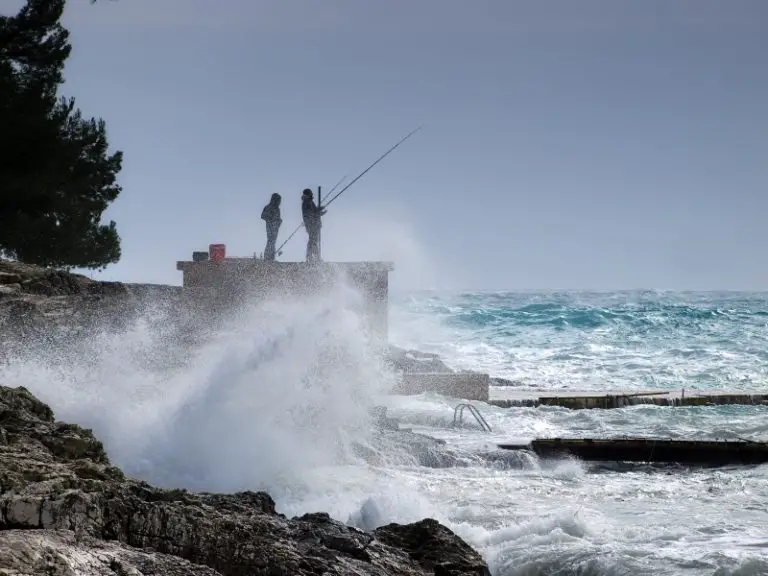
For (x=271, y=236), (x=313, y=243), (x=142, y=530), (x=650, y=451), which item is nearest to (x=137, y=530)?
(x=142, y=530)

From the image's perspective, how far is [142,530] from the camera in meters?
4.40

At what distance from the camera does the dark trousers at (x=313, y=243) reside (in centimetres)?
1838

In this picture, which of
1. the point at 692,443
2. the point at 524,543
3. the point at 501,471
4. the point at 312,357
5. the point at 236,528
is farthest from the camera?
the point at 312,357

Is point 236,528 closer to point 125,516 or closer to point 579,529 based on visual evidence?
point 125,516

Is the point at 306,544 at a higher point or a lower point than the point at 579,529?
higher

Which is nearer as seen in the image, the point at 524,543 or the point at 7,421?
the point at 7,421

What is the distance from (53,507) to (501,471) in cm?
738

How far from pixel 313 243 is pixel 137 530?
14.2m

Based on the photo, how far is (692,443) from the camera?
38.8 feet

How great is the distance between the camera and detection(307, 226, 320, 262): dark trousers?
18.4 m

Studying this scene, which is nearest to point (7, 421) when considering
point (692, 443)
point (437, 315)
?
point (692, 443)

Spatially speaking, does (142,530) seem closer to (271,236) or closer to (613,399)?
(613,399)

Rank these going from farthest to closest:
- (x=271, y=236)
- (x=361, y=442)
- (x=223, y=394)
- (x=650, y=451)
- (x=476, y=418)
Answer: (x=271, y=236) < (x=476, y=418) < (x=650, y=451) < (x=361, y=442) < (x=223, y=394)

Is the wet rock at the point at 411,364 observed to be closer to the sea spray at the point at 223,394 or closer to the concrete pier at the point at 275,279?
the concrete pier at the point at 275,279
